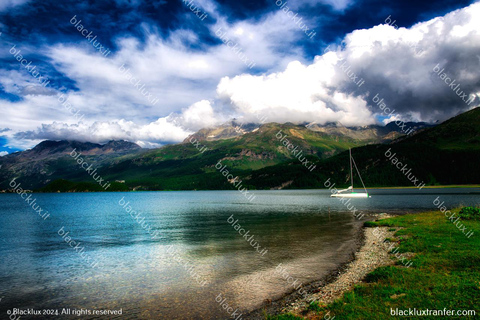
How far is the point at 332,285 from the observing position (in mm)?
21188

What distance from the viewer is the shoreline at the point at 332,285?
17.6 metres

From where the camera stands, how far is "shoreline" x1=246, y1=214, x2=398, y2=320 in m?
17.6

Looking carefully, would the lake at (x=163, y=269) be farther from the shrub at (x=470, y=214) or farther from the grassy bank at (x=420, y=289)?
the shrub at (x=470, y=214)

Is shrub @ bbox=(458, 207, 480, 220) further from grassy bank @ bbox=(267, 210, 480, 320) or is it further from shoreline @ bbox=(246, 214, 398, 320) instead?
grassy bank @ bbox=(267, 210, 480, 320)

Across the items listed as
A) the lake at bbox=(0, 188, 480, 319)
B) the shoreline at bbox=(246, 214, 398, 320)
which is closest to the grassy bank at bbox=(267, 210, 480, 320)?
the shoreline at bbox=(246, 214, 398, 320)

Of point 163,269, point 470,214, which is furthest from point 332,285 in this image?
point 470,214

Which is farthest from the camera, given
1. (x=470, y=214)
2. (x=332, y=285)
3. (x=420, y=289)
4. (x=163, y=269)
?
(x=470, y=214)

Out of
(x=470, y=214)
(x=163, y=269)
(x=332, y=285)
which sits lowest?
(x=470, y=214)

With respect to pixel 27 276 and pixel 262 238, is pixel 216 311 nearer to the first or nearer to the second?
pixel 27 276

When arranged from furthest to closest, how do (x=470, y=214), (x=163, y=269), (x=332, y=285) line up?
(x=470, y=214)
(x=163, y=269)
(x=332, y=285)

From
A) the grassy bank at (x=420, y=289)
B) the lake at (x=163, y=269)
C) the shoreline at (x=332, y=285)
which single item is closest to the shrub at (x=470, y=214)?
the lake at (x=163, y=269)

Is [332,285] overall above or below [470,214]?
above

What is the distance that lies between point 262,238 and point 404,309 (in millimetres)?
33318

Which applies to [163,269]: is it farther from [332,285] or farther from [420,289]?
[420,289]
